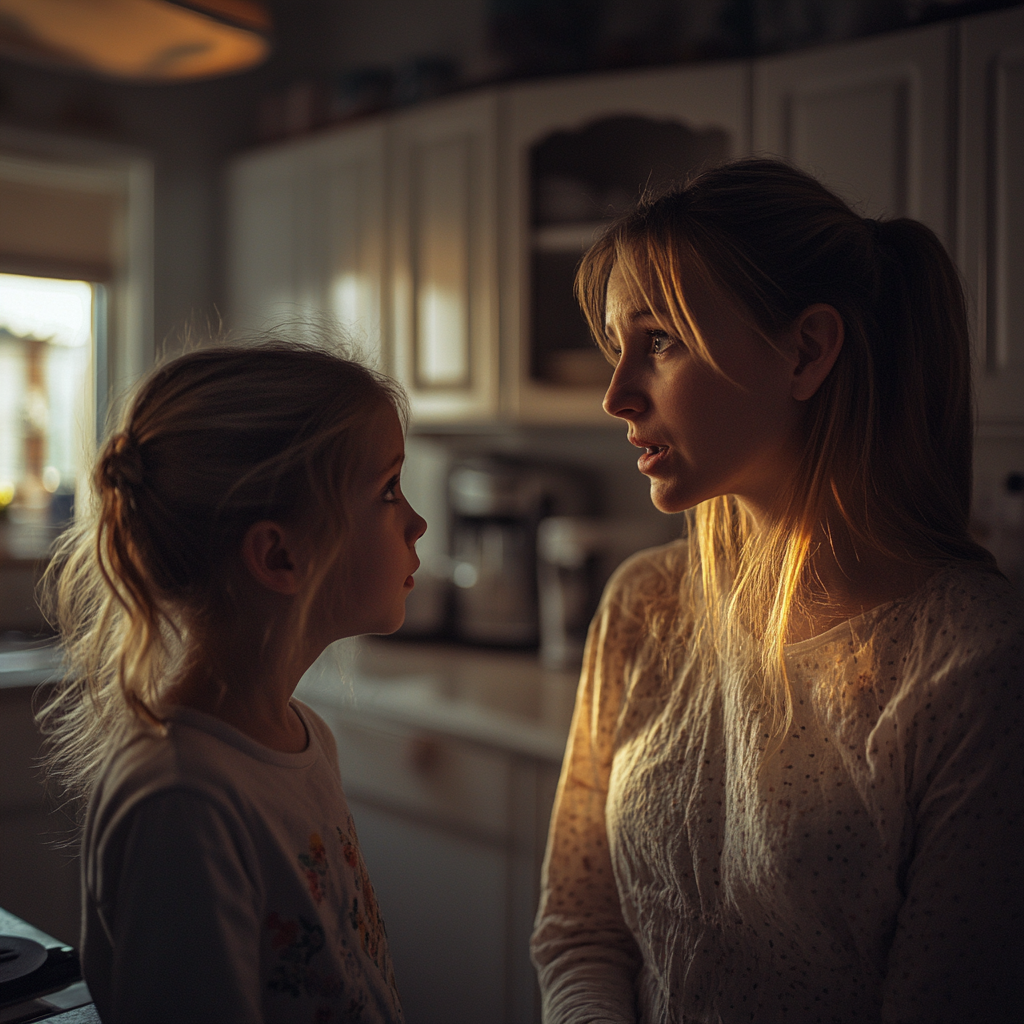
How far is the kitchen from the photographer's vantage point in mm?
1794

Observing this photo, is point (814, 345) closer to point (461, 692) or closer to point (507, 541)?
point (461, 692)

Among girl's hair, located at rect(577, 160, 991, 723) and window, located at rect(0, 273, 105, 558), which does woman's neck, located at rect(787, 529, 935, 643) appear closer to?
girl's hair, located at rect(577, 160, 991, 723)

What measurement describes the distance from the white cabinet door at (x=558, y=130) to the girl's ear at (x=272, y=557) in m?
1.54

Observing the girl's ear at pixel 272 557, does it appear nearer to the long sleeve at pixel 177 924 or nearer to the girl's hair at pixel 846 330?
the long sleeve at pixel 177 924

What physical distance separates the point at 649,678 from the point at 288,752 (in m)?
0.47

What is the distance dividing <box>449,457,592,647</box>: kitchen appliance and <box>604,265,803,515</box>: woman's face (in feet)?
5.32

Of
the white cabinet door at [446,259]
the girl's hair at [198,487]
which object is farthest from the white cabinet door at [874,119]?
the girl's hair at [198,487]

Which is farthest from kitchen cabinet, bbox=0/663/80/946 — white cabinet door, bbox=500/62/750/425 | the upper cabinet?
white cabinet door, bbox=500/62/750/425

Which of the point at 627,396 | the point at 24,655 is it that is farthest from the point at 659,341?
the point at 24,655

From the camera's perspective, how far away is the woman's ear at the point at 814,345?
2.99 ft

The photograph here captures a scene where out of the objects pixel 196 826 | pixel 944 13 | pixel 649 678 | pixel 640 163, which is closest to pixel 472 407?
pixel 640 163

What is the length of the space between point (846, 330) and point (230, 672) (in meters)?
0.62

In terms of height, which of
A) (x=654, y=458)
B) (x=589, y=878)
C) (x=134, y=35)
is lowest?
(x=589, y=878)

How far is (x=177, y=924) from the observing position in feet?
1.98
